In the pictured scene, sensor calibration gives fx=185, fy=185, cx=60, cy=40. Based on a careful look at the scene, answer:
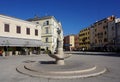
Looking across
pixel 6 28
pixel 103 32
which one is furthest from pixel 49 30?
pixel 103 32

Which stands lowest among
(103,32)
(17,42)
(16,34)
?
(17,42)

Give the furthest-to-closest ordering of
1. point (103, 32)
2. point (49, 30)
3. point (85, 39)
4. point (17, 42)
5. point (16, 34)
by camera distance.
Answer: point (85, 39) → point (103, 32) → point (49, 30) → point (16, 34) → point (17, 42)

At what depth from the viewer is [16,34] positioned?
119 ft

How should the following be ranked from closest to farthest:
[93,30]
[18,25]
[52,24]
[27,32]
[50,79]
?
[50,79] → [18,25] → [27,32] → [52,24] → [93,30]

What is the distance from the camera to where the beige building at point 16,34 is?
32.6m

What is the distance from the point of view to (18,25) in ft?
120

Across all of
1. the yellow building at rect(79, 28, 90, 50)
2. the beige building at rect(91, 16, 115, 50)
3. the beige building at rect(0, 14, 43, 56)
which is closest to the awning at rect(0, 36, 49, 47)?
the beige building at rect(0, 14, 43, 56)

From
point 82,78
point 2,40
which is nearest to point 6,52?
point 2,40

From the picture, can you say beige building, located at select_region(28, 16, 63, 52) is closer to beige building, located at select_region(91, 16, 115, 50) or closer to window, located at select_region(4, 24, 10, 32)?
window, located at select_region(4, 24, 10, 32)

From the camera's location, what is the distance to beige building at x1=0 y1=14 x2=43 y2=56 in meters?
32.6

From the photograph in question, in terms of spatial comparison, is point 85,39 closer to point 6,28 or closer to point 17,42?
point 17,42

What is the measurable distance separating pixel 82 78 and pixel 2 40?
75.6 feet

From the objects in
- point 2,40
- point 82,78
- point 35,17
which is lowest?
point 82,78

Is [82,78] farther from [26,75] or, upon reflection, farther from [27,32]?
[27,32]
